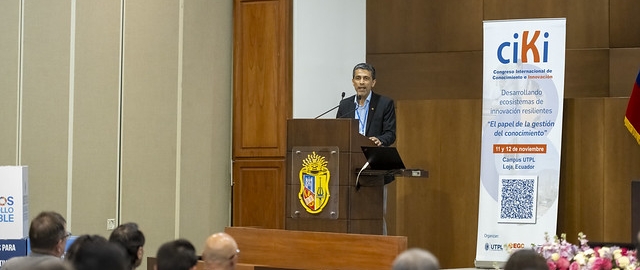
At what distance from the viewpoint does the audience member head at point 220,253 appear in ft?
13.7

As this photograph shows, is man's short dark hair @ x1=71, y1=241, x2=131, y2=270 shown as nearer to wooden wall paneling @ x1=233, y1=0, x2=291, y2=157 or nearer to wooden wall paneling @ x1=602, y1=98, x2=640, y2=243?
wooden wall paneling @ x1=233, y1=0, x2=291, y2=157

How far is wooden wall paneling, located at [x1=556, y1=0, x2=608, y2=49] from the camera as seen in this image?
923 cm

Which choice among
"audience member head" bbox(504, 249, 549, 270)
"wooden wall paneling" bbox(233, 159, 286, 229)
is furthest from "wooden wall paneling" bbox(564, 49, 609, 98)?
"audience member head" bbox(504, 249, 549, 270)

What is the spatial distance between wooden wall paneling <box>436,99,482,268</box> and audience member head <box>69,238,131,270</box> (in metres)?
6.01

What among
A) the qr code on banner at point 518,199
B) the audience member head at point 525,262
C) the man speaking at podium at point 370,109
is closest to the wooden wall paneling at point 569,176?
the qr code on banner at point 518,199

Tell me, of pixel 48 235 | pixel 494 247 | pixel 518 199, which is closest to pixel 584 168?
pixel 518 199

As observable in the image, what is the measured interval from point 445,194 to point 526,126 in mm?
1106

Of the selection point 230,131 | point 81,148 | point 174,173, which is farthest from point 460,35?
point 81,148

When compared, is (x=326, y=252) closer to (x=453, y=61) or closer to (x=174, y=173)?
(x=174, y=173)

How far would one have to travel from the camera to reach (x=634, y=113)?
8.39 m

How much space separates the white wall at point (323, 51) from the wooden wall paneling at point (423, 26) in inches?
10.1

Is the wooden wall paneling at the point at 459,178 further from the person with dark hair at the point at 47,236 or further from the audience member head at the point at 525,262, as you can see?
the audience member head at the point at 525,262

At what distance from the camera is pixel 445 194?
9.12m

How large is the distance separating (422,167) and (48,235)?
509 centimetres
